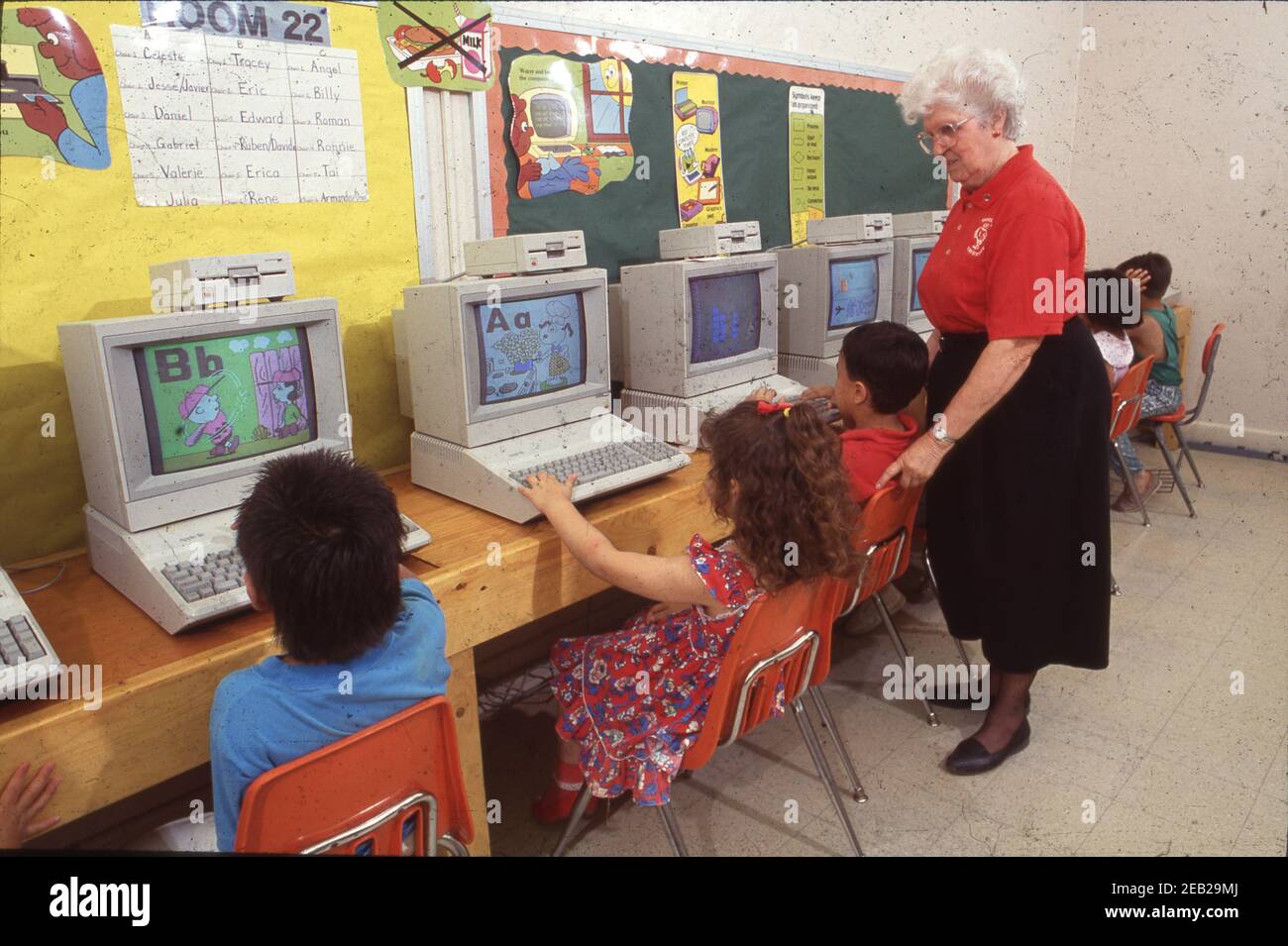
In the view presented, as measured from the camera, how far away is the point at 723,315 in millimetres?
2285

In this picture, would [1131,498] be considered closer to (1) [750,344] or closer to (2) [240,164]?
(1) [750,344]

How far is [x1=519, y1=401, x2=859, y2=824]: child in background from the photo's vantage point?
1433 millimetres

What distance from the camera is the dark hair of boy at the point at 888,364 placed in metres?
2.02

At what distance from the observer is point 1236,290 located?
4504 mm

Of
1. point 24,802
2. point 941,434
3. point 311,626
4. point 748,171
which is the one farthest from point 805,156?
point 24,802

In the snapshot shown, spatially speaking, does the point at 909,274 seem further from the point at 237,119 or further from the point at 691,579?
the point at 237,119

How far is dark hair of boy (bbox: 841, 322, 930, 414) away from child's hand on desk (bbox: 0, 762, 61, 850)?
1687 millimetres

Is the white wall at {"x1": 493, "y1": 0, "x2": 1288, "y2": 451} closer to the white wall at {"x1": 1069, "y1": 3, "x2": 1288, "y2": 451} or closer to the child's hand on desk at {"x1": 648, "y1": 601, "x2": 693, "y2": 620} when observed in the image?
the white wall at {"x1": 1069, "y1": 3, "x2": 1288, "y2": 451}

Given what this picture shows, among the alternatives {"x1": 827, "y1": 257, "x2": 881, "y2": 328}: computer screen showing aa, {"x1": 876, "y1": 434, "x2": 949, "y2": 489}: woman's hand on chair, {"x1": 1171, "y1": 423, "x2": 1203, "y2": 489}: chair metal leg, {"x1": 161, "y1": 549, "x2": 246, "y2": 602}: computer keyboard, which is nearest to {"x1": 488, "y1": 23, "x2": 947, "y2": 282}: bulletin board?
{"x1": 827, "y1": 257, "x2": 881, "y2": 328}: computer screen showing aa

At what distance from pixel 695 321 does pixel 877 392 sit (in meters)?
0.48

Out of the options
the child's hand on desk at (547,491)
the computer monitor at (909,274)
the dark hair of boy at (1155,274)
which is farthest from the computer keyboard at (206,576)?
the dark hair of boy at (1155,274)

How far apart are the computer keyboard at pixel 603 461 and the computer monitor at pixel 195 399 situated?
401 mm
